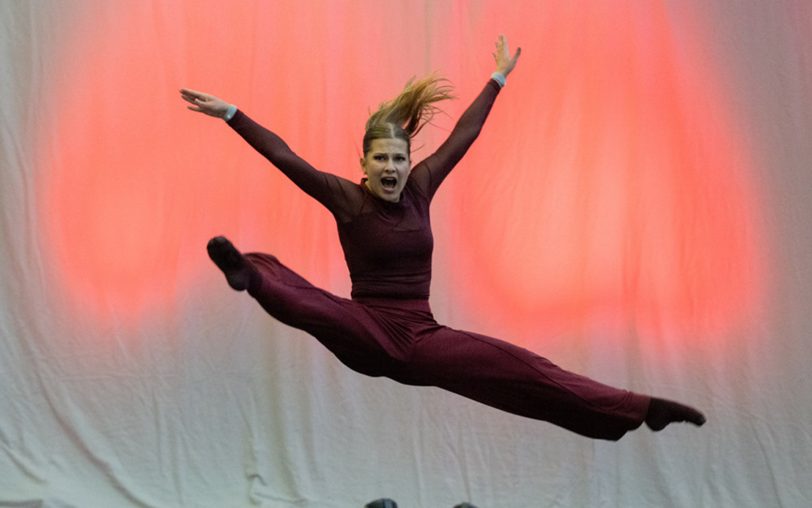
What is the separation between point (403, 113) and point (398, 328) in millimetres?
667

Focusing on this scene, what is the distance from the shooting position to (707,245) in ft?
13.6

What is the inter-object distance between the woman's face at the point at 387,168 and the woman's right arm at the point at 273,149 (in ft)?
0.37

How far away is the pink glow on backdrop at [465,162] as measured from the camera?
13.1ft

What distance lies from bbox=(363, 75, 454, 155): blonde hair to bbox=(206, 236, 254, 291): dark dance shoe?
2.01 ft

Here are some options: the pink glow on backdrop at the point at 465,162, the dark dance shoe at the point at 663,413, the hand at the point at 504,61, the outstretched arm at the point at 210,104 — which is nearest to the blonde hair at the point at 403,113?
the hand at the point at 504,61

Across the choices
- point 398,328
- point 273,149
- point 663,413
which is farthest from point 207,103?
point 663,413

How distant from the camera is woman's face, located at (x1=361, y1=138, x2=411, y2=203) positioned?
2699 millimetres

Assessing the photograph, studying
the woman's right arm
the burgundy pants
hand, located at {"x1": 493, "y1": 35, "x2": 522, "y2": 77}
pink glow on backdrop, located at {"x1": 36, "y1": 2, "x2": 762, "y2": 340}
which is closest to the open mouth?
the woman's right arm

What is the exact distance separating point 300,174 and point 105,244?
171cm

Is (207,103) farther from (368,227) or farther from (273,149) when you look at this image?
(368,227)

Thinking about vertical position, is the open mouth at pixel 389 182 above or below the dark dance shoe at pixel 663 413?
above

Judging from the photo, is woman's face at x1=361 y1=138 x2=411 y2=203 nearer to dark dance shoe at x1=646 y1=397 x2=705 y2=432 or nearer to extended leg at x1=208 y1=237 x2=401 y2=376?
extended leg at x1=208 y1=237 x2=401 y2=376

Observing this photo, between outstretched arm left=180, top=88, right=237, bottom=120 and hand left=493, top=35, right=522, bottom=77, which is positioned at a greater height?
hand left=493, top=35, right=522, bottom=77

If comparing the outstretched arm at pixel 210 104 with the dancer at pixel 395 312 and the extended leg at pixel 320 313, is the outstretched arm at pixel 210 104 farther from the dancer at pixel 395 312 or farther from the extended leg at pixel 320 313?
the extended leg at pixel 320 313
